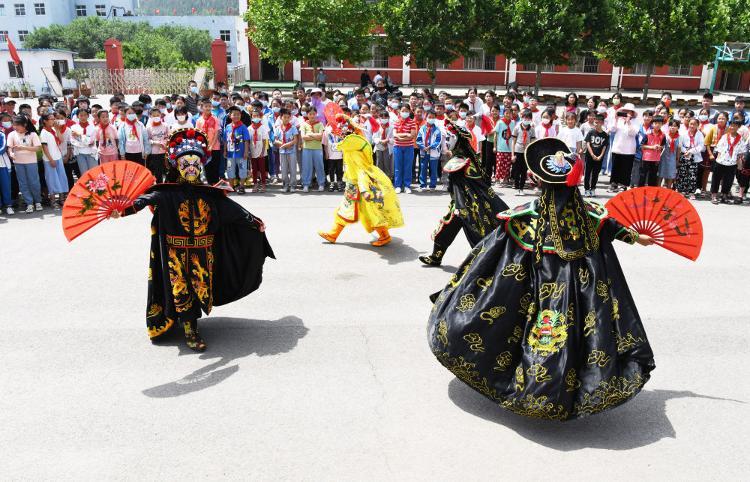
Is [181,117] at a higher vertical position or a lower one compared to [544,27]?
lower

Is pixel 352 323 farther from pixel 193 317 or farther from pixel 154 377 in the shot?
pixel 154 377

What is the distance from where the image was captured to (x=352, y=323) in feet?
21.0

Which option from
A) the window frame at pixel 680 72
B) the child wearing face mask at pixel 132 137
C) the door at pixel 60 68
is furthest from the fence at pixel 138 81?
the window frame at pixel 680 72

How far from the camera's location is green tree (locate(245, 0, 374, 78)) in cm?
2983

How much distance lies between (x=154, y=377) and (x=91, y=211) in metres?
1.53

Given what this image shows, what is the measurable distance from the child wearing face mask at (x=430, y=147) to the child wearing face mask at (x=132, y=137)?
531cm

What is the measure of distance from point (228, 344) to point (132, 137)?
24.1 ft

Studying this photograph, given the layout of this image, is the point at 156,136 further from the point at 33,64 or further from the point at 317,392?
the point at 33,64

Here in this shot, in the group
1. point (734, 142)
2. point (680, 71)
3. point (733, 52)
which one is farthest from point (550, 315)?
point (680, 71)

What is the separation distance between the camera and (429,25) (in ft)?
95.2

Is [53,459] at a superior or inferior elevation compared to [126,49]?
inferior

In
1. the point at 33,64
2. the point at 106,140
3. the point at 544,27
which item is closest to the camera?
the point at 106,140

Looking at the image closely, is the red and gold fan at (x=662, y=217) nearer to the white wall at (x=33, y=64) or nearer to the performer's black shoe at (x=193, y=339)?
the performer's black shoe at (x=193, y=339)

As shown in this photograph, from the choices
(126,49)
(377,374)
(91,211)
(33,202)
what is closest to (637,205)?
(377,374)
